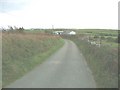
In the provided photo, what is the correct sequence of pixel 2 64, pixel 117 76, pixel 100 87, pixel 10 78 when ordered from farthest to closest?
pixel 2 64 < pixel 10 78 < pixel 117 76 < pixel 100 87

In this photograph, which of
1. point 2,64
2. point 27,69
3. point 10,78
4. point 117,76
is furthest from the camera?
point 27,69

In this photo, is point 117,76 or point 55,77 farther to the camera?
point 55,77

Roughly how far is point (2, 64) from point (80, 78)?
4422mm

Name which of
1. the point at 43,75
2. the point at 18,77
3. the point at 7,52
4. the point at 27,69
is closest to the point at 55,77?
the point at 43,75

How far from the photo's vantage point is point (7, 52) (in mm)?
17000

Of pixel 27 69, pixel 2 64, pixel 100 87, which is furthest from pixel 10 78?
pixel 100 87

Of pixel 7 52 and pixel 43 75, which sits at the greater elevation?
pixel 7 52

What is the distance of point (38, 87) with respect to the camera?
11227 mm

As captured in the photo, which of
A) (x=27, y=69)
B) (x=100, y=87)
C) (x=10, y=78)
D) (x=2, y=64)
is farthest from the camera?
(x=27, y=69)

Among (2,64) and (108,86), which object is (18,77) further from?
(108,86)

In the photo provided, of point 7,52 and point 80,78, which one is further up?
point 7,52

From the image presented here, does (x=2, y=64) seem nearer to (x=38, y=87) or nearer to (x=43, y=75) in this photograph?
(x=43, y=75)

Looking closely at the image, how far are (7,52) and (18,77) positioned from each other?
3882 mm

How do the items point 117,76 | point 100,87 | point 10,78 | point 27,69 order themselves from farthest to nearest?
point 27,69 < point 10,78 < point 117,76 < point 100,87
